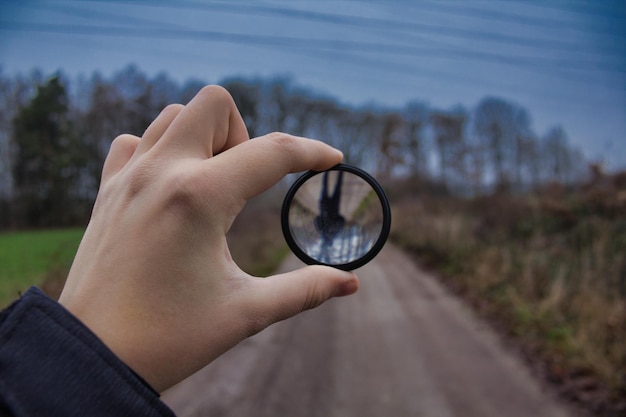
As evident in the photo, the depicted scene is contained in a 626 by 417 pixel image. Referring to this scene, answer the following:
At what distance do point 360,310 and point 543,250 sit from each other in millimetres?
4307

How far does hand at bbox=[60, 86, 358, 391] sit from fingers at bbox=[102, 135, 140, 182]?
12cm

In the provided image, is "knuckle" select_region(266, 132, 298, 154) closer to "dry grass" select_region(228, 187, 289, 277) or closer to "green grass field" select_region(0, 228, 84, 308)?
"green grass field" select_region(0, 228, 84, 308)

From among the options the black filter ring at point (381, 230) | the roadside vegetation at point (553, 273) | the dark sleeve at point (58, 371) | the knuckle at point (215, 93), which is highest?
the knuckle at point (215, 93)

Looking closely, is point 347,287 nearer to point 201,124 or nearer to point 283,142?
point 283,142

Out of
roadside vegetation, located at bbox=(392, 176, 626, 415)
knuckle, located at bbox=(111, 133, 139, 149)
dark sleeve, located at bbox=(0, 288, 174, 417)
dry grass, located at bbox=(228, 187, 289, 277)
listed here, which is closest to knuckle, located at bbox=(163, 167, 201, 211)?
dark sleeve, located at bbox=(0, 288, 174, 417)

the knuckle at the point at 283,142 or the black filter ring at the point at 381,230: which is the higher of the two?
the knuckle at the point at 283,142

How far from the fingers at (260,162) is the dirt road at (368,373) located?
3660 millimetres

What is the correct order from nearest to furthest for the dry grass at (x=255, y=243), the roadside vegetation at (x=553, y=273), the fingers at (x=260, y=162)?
the fingers at (x=260, y=162), the roadside vegetation at (x=553, y=273), the dry grass at (x=255, y=243)

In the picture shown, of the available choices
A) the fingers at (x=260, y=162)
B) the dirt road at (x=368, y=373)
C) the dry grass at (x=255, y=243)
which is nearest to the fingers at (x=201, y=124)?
the fingers at (x=260, y=162)

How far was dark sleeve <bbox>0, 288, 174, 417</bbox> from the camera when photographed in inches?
31.4

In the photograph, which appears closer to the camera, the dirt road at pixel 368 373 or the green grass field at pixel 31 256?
the dirt road at pixel 368 373

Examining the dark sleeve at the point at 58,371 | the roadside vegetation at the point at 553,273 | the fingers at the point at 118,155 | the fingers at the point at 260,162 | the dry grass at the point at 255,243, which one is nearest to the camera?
the dark sleeve at the point at 58,371

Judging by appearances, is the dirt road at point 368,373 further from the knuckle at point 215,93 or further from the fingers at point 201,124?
the knuckle at point 215,93

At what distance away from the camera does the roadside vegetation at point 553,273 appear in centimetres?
482
